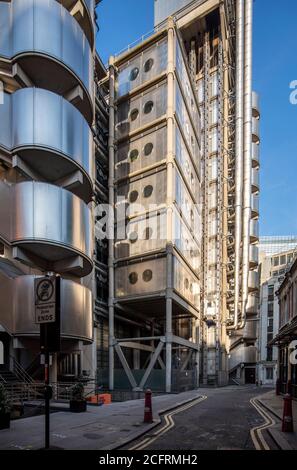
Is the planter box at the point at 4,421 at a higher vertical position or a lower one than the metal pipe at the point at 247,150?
lower

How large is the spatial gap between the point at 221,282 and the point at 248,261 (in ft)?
18.2

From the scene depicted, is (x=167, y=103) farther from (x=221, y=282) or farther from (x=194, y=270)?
(x=221, y=282)

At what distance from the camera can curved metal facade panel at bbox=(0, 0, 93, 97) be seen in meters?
21.3

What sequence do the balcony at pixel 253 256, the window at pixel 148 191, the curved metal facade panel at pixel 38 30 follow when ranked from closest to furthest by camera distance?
the curved metal facade panel at pixel 38 30, the window at pixel 148 191, the balcony at pixel 253 256

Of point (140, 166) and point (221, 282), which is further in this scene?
point (221, 282)

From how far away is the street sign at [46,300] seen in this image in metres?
8.87

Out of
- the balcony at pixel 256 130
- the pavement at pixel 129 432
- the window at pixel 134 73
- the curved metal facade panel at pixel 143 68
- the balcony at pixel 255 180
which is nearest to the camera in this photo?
→ the pavement at pixel 129 432

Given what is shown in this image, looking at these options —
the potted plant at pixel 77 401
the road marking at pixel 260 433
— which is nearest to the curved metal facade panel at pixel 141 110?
the potted plant at pixel 77 401

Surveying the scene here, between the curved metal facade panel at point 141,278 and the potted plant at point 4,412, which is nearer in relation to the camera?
the potted plant at point 4,412

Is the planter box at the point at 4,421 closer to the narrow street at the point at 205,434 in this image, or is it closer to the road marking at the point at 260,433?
the narrow street at the point at 205,434

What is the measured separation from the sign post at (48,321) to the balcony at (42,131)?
13.4 metres

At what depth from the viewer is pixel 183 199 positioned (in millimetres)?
42219

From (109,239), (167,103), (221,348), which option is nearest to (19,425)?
(109,239)

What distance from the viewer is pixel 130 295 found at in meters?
38.7
